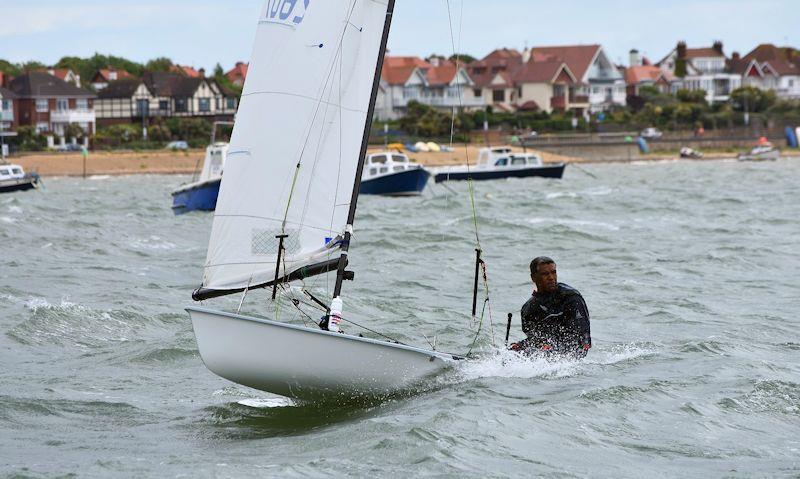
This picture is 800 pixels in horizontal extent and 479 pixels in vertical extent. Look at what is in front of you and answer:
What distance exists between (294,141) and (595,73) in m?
110

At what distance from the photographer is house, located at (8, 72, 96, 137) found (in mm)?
93188

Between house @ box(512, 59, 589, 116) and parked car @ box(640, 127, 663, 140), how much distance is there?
13.6 meters

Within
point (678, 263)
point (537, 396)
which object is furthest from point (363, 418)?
point (678, 263)

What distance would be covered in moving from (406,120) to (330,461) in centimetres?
8931

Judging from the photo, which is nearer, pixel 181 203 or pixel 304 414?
pixel 304 414

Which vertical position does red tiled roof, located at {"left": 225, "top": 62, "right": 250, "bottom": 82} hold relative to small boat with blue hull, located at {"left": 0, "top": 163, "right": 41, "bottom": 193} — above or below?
above

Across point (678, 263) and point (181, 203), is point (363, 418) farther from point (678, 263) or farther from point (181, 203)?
point (181, 203)

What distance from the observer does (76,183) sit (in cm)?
6334

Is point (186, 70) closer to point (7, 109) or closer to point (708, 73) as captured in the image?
point (7, 109)

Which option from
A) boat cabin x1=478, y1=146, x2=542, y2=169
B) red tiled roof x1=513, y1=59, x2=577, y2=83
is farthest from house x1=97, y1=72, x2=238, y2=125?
boat cabin x1=478, y1=146, x2=542, y2=169

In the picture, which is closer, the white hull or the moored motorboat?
the white hull

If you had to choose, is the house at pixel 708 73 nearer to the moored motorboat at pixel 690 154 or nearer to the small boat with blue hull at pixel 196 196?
the moored motorboat at pixel 690 154

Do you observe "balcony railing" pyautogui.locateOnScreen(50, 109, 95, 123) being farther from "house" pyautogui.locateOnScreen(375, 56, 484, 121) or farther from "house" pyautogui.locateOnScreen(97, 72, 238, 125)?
"house" pyautogui.locateOnScreen(375, 56, 484, 121)

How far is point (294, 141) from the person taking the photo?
38.4 feet
